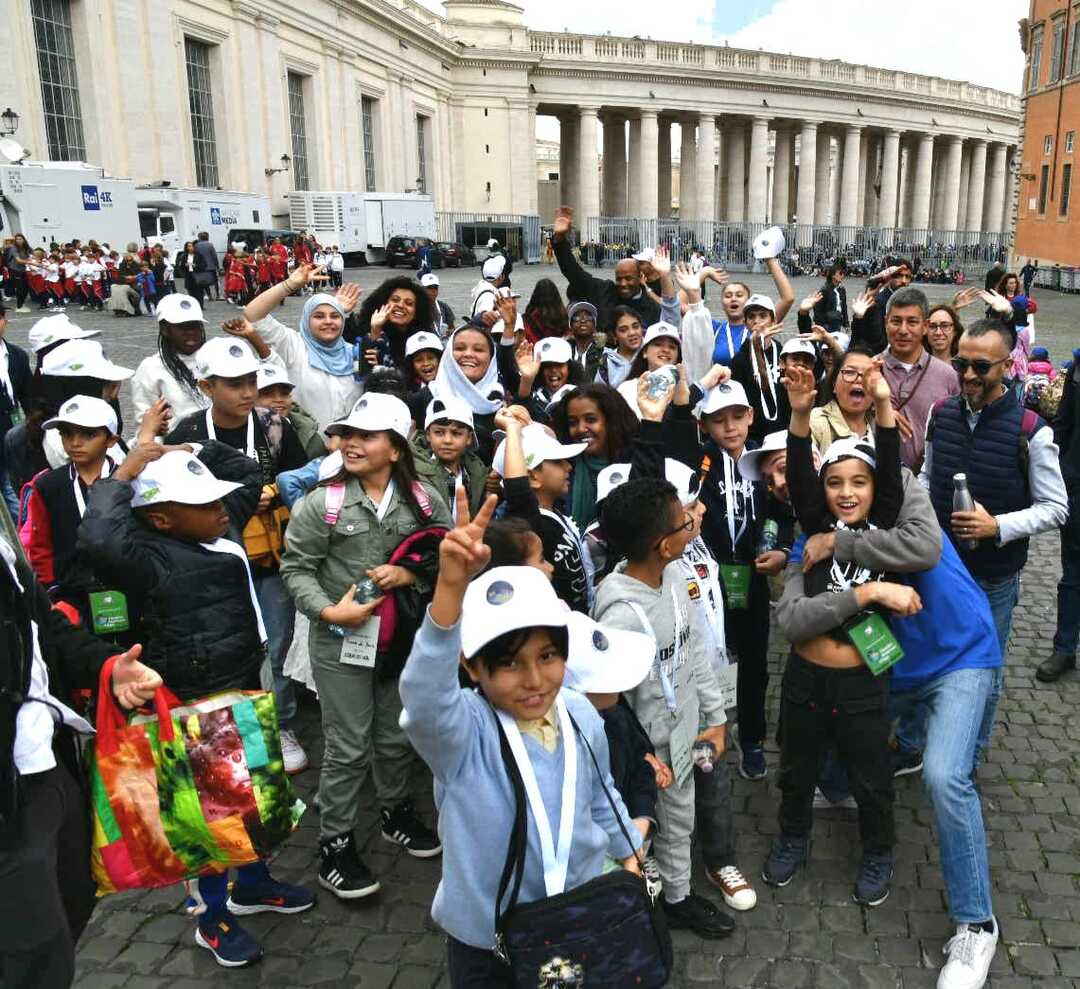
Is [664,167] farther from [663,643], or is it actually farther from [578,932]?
[578,932]

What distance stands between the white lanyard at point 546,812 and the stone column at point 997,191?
9558 centimetres

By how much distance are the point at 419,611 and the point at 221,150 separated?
129 ft

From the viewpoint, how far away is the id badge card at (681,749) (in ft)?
10.8

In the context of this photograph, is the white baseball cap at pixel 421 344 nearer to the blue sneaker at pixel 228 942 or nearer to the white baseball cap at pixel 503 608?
the blue sneaker at pixel 228 942

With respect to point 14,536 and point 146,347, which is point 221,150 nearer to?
point 146,347

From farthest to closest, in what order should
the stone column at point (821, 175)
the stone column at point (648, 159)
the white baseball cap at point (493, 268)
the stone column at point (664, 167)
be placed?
the stone column at point (821, 175)
the stone column at point (664, 167)
the stone column at point (648, 159)
the white baseball cap at point (493, 268)

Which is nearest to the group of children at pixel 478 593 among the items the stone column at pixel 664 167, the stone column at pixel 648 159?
the stone column at pixel 648 159

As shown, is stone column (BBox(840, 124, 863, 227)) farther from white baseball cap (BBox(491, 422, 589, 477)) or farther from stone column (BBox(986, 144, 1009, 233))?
white baseball cap (BBox(491, 422, 589, 477))

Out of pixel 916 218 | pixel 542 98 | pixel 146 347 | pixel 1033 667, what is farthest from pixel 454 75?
pixel 1033 667

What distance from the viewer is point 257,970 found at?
10.9 feet

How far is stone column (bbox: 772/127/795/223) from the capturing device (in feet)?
231

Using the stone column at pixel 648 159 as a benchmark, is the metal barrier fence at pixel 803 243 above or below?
below

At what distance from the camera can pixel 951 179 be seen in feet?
258

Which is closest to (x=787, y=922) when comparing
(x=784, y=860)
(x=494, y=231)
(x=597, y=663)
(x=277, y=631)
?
(x=784, y=860)
